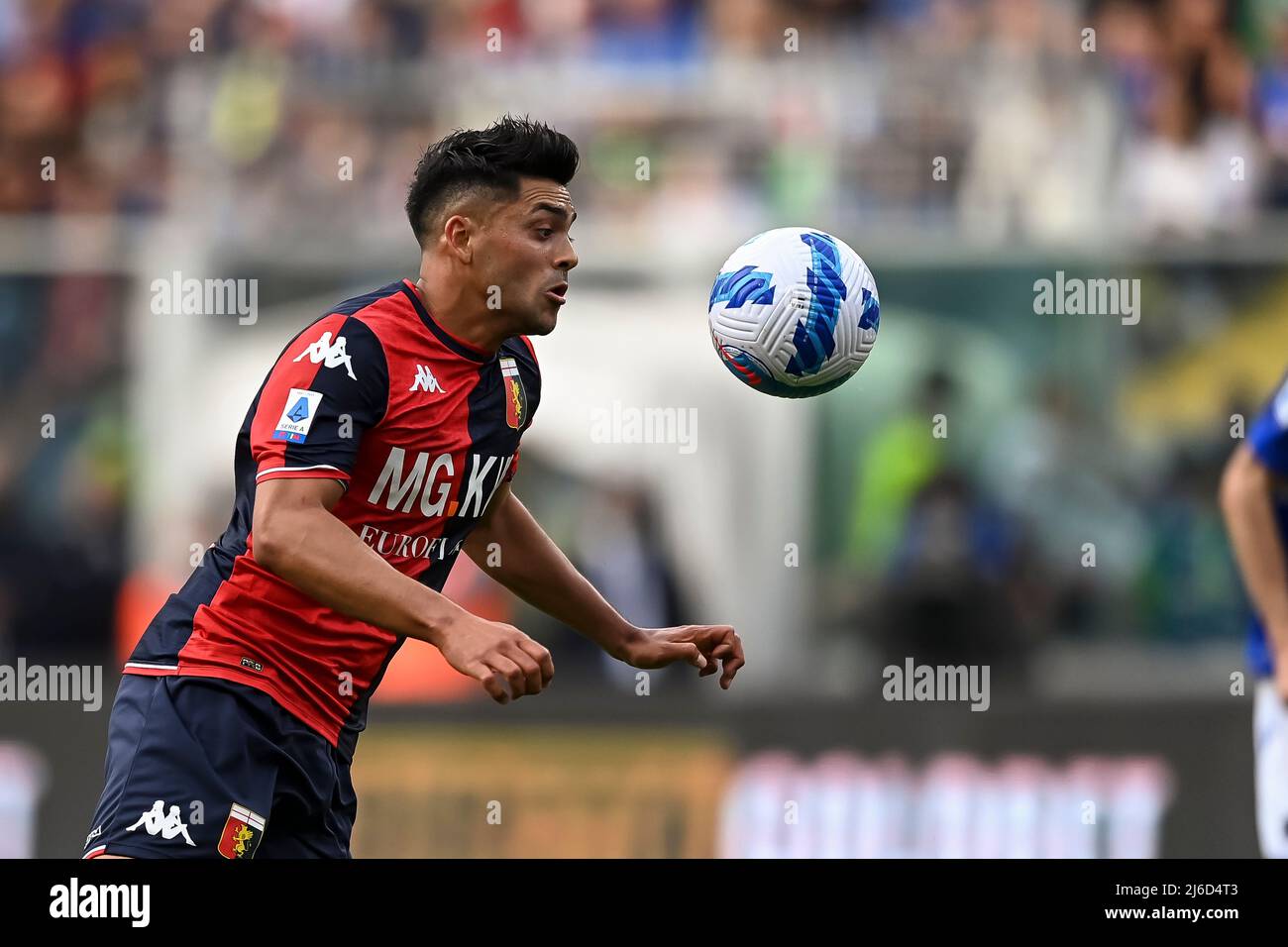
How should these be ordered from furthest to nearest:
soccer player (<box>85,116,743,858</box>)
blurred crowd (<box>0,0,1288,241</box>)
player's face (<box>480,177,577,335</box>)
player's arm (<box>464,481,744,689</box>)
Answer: blurred crowd (<box>0,0,1288,241</box>), player's arm (<box>464,481,744,689</box>), player's face (<box>480,177,577,335</box>), soccer player (<box>85,116,743,858</box>)

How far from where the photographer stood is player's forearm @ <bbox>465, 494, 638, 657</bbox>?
19.9 ft

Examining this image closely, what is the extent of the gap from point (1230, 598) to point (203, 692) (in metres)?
7.56

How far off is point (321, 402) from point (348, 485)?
34 cm

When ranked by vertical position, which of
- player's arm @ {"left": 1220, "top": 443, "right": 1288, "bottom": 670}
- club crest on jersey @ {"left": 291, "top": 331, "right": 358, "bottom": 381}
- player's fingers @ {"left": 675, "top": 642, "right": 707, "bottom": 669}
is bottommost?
player's fingers @ {"left": 675, "top": 642, "right": 707, "bottom": 669}

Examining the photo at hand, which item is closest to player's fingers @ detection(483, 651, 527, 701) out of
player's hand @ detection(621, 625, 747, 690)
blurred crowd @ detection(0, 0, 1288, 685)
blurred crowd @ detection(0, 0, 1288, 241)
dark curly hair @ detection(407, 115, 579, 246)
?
player's hand @ detection(621, 625, 747, 690)

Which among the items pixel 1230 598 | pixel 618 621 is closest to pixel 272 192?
pixel 1230 598

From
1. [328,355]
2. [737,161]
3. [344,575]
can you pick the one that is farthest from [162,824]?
[737,161]

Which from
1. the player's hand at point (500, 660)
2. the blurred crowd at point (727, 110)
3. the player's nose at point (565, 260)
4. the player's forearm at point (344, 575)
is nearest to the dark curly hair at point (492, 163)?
the player's nose at point (565, 260)

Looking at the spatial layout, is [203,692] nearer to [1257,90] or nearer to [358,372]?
[358,372]

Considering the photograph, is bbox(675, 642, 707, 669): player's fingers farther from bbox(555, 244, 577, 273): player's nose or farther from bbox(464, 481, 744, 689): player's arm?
bbox(555, 244, 577, 273): player's nose

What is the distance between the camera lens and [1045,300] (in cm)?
1193

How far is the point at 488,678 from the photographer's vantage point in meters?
4.49

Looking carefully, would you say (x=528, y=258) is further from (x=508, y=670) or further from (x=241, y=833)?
(x=241, y=833)

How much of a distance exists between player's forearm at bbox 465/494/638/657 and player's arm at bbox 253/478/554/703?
3.50ft
